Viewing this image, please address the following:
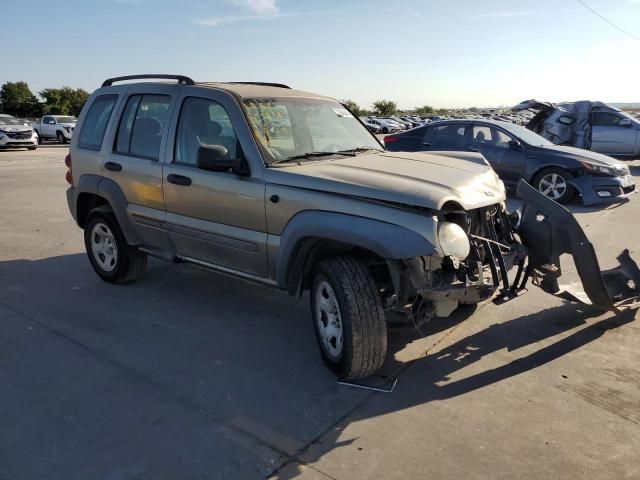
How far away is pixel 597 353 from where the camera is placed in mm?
3842

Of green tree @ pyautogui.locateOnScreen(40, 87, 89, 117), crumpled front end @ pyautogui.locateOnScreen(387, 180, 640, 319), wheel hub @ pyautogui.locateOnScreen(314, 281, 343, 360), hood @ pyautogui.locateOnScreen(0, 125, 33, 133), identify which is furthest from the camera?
green tree @ pyautogui.locateOnScreen(40, 87, 89, 117)

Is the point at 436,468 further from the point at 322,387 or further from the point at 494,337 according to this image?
the point at 494,337

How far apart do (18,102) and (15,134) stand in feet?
140

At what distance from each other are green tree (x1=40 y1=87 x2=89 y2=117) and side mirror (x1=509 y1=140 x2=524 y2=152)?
2275 inches

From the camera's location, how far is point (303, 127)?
14.3ft

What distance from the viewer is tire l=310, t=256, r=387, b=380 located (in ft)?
10.7

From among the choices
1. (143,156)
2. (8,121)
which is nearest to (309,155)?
(143,156)

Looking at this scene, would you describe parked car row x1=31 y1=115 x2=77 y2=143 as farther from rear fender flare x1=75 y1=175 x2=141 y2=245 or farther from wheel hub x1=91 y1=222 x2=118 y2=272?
rear fender flare x1=75 y1=175 x2=141 y2=245

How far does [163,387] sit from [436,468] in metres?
1.81

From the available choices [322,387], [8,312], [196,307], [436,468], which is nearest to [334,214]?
[322,387]

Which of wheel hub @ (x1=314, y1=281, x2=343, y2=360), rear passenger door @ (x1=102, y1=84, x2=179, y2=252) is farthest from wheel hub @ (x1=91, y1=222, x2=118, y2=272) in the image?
wheel hub @ (x1=314, y1=281, x2=343, y2=360)

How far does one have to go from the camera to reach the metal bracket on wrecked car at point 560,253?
12.4ft

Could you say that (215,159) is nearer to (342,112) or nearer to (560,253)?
(342,112)

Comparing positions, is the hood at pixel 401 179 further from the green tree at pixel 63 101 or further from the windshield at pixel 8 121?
the green tree at pixel 63 101
